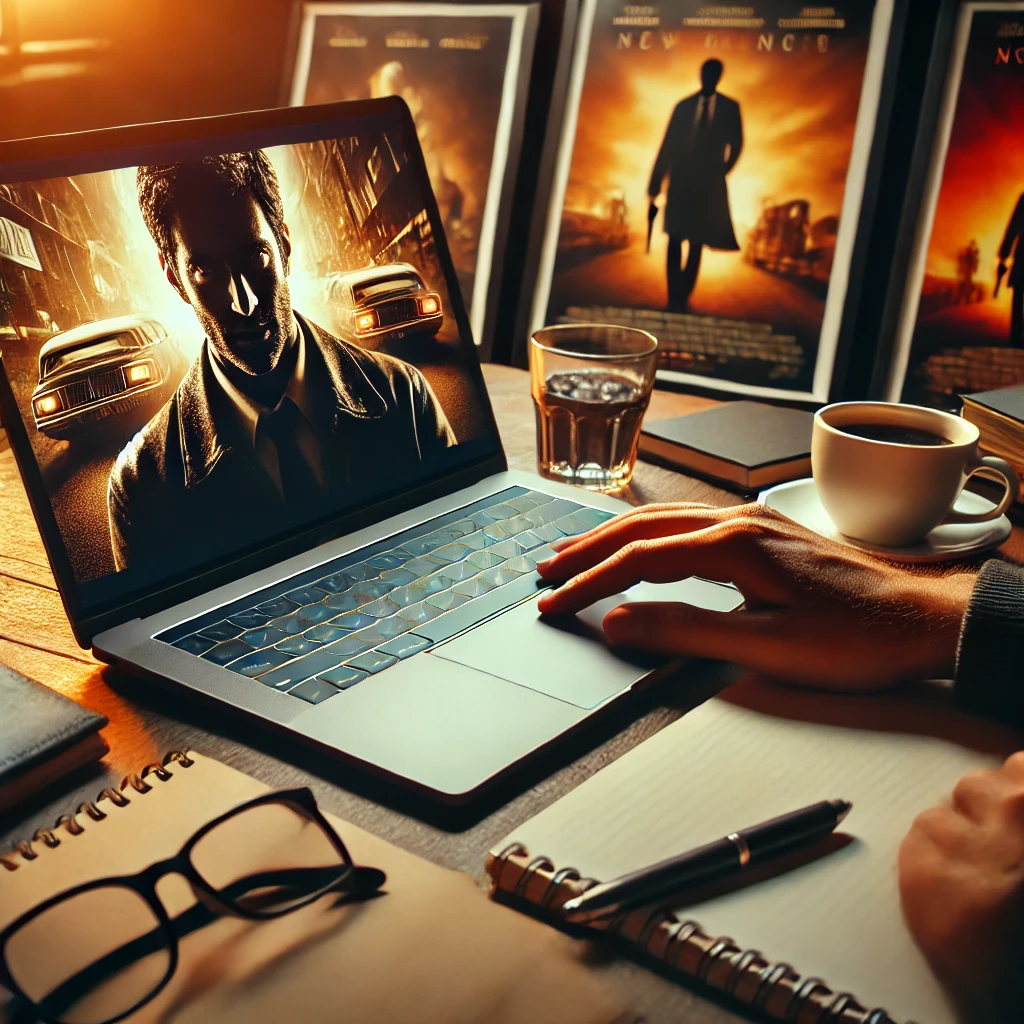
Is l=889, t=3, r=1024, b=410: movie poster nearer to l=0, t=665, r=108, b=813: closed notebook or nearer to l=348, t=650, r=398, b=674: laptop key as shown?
l=348, t=650, r=398, b=674: laptop key

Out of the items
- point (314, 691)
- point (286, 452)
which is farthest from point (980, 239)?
point (314, 691)

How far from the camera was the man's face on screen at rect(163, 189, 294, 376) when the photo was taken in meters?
0.77

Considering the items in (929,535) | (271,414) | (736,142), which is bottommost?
(929,535)

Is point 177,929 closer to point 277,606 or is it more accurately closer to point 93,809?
point 93,809

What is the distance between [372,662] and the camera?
0.65 m

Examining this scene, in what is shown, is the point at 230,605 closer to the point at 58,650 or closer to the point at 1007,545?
the point at 58,650

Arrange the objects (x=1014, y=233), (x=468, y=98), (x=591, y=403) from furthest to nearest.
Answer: (x=468, y=98) → (x=1014, y=233) → (x=591, y=403)

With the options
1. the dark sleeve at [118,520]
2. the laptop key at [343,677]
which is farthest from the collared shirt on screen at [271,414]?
the laptop key at [343,677]

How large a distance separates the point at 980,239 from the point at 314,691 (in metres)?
0.91

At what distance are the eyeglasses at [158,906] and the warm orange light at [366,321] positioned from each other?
47cm

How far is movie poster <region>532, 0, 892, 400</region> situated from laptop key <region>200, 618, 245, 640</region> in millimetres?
772

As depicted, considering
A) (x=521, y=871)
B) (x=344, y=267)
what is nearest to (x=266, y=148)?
(x=344, y=267)

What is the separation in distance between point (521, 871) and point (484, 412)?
565 mm

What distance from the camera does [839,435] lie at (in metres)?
0.83
